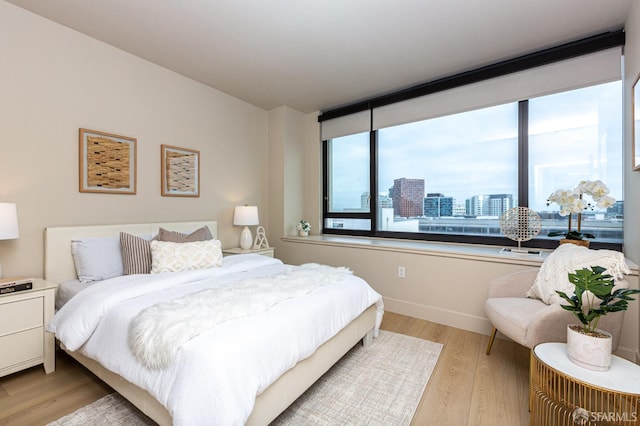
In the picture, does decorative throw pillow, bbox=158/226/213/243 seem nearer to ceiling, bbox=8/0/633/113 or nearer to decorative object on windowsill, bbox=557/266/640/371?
ceiling, bbox=8/0/633/113

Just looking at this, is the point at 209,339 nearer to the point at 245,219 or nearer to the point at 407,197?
the point at 245,219

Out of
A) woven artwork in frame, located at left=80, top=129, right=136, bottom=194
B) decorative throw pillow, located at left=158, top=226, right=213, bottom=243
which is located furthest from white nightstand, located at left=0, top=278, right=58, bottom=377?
woven artwork in frame, located at left=80, top=129, right=136, bottom=194

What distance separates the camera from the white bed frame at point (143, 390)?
4.41 ft

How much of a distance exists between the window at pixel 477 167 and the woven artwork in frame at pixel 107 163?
2515mm

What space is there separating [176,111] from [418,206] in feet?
9.83

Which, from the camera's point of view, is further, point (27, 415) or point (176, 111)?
point (176, 111)

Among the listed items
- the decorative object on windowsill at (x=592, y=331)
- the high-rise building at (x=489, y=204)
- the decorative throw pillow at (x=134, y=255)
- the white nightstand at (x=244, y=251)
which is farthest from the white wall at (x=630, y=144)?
the decorative throw pillow at (x=134, y=255)

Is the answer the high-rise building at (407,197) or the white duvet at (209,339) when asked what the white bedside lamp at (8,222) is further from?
the high-rise building at (407,197)

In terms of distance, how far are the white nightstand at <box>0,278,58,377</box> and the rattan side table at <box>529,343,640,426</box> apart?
2950 mm

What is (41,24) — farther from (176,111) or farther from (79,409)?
(79,409)

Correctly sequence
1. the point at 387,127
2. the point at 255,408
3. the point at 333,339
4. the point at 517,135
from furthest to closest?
the point at 387,127 < the point at 517,135 < the point at 333,339 < the point at 255,408

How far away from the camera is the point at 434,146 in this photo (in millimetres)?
3457

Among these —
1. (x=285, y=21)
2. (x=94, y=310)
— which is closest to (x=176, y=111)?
(x=285, y=21)

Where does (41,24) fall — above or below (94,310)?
above
